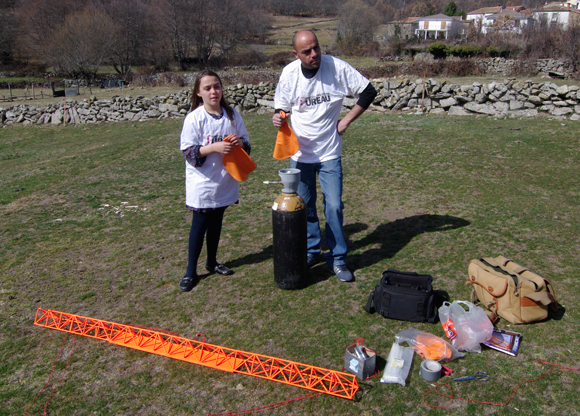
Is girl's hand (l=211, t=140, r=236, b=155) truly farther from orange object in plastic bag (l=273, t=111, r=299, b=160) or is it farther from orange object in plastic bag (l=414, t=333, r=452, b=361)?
orange object in plastic bag (l=414, t=333, r=452, b=361)

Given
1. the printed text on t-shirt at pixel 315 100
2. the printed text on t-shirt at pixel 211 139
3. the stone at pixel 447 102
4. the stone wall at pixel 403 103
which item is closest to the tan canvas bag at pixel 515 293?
the printed text on t-shirt at pixel 315 100

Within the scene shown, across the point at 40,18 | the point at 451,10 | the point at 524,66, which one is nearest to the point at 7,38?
the point at 40,18

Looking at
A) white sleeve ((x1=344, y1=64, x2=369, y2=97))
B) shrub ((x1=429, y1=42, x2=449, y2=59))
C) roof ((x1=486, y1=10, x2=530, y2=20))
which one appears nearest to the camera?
white sleeve ((x1=344, y1=64, x2=369, y2=97))

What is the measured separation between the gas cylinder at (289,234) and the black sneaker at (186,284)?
880mm

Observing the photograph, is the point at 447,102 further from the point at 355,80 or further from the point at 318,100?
the point at 318,100

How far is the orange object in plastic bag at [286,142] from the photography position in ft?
13.9

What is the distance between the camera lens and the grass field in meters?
2.93

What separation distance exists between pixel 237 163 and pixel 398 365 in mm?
2237

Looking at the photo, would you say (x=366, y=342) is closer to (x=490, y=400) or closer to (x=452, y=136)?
(x=490, y=400)

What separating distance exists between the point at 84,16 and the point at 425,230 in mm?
66610

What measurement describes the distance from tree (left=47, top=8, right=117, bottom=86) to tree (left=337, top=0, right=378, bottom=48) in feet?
101

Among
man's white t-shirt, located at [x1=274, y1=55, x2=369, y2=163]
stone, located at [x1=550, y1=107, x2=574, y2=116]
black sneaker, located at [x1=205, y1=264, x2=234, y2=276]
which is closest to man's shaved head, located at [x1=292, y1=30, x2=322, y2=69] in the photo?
man's white t-shirt, located at [x1=274, y1=55, x2=369, y2=163]

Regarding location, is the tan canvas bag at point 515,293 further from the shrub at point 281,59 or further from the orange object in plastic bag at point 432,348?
the shrub at point 281,59

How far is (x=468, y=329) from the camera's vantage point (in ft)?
10.7
